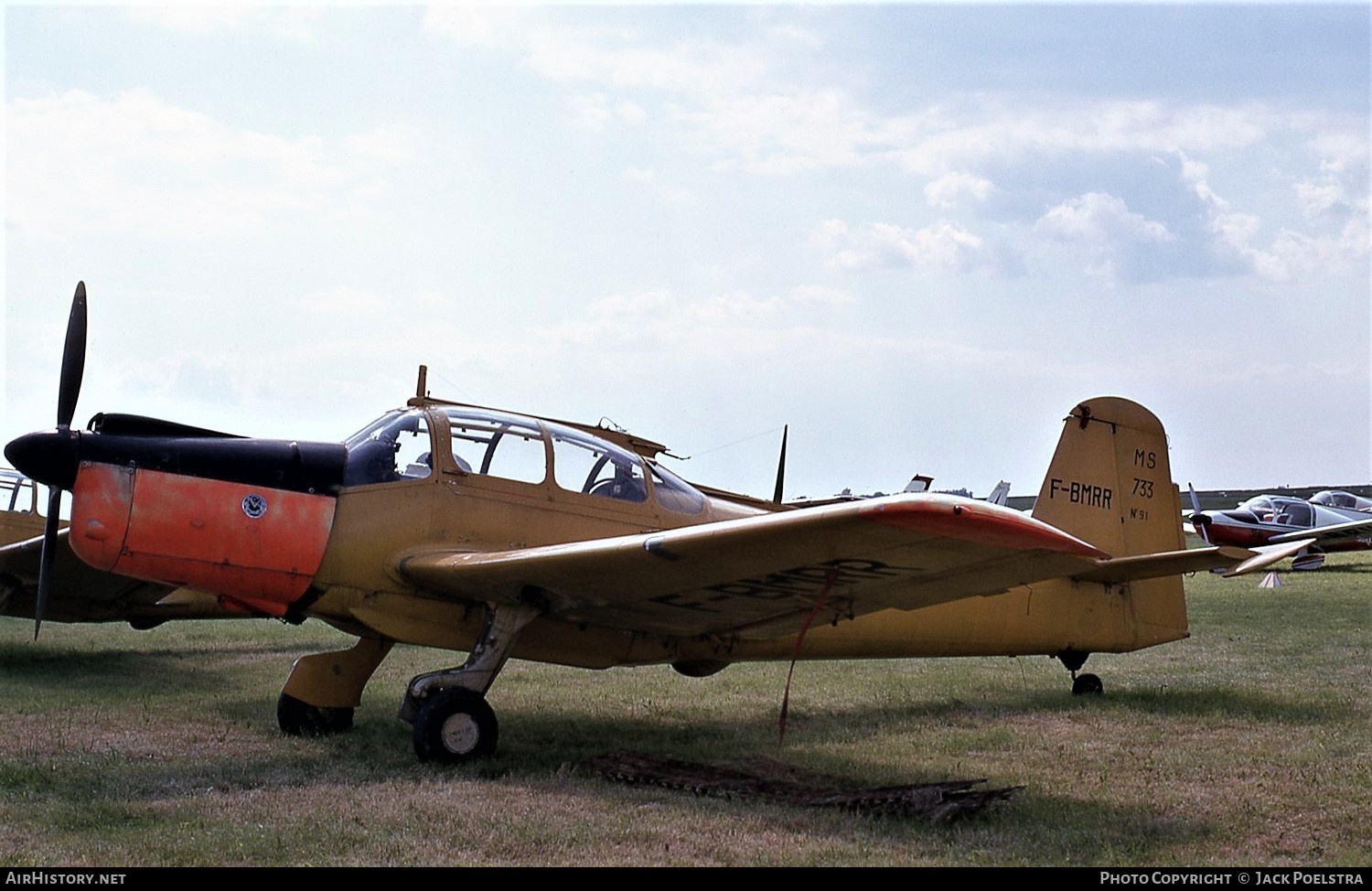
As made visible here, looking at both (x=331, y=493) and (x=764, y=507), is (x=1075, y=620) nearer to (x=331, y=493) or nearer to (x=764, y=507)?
(x=764, y=507)

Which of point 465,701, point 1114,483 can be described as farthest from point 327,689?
point 1114,483

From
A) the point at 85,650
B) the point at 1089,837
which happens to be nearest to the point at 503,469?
the point at 1089,837

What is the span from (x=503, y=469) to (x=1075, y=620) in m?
4.59

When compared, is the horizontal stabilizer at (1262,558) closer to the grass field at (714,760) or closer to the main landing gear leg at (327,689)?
the grass field at (714,760)

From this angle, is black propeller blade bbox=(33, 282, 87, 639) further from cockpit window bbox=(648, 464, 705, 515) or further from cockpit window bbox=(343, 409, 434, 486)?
cockpit window bbox=(648, 464, 705, 515)

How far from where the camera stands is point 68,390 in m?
7.53

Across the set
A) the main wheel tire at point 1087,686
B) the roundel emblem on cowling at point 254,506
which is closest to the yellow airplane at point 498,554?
the roundel emblem on cowling at point 254,506

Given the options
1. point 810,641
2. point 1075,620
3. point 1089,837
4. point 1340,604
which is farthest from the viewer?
point 1340,604

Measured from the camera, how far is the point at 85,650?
13.7 meters

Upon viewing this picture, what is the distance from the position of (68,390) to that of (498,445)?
260 centimetres

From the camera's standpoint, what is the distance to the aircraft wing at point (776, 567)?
5191 mm

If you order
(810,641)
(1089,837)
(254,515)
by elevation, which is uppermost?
(254,515)

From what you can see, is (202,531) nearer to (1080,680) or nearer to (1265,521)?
(1080,680)

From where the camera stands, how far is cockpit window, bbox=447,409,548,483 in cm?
800
